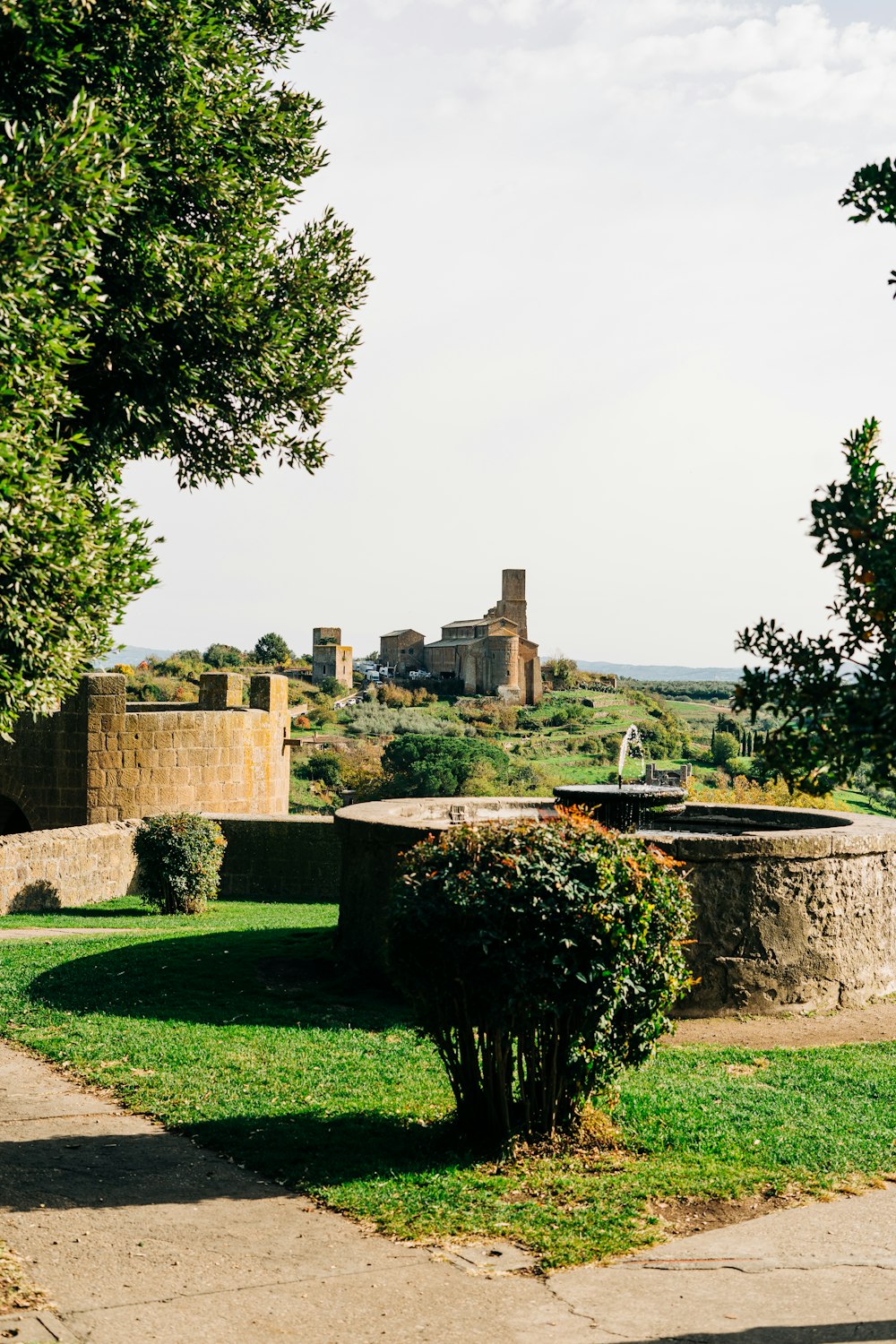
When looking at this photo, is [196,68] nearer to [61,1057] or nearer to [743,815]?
[61,1057]

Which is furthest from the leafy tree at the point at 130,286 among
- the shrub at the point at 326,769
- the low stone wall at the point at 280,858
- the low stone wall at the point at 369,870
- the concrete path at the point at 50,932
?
the shrub at the point at 326,769

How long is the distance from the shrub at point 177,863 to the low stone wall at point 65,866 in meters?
0.89

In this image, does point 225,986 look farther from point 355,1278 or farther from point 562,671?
point 562,671

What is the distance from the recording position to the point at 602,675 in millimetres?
101188

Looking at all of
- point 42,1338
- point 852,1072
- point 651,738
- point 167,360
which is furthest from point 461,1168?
point 651,738

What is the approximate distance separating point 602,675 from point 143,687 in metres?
55.8

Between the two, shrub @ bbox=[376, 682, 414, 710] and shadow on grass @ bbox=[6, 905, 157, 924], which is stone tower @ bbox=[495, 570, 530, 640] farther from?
shadow on grass @ bbox=[6, 905, 157, 924]

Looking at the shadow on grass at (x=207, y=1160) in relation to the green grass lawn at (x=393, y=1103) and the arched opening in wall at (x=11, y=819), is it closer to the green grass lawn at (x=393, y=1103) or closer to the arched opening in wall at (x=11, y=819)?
the green grass lawn at (x=393, y=1103)

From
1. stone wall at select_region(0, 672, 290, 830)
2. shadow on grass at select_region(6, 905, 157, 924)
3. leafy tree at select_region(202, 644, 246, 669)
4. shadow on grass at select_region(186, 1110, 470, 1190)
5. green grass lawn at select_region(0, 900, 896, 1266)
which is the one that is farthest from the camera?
leafy tree at select_region(202, 644, 246, 669)

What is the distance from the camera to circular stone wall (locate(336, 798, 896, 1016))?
32.0 feet

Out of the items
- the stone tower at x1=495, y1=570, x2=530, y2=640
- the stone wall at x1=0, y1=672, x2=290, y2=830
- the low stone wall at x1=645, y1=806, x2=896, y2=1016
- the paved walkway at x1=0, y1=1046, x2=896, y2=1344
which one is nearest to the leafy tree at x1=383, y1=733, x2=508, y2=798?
the stone wall at x1=0, y1=672, x2=290, y2=830

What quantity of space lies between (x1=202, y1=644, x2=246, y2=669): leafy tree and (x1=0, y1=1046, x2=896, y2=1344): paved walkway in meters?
64.3

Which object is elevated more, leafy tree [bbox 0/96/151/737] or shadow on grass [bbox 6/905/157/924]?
leafy tree [bbox 0/96/151/737]

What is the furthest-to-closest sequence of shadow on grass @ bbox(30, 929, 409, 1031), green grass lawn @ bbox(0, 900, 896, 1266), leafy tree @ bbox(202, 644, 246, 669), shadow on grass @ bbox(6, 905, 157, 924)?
1. leafy tree @ bbox(202, 644, 246, 669)
2. shadow on grass @ bbox(6, 905, 157, 924)
3. shadow on grass @ bbox(30, 929, 409, 1031)
4. green grass lawn @ bbox(0, 900, 896, 1266)
